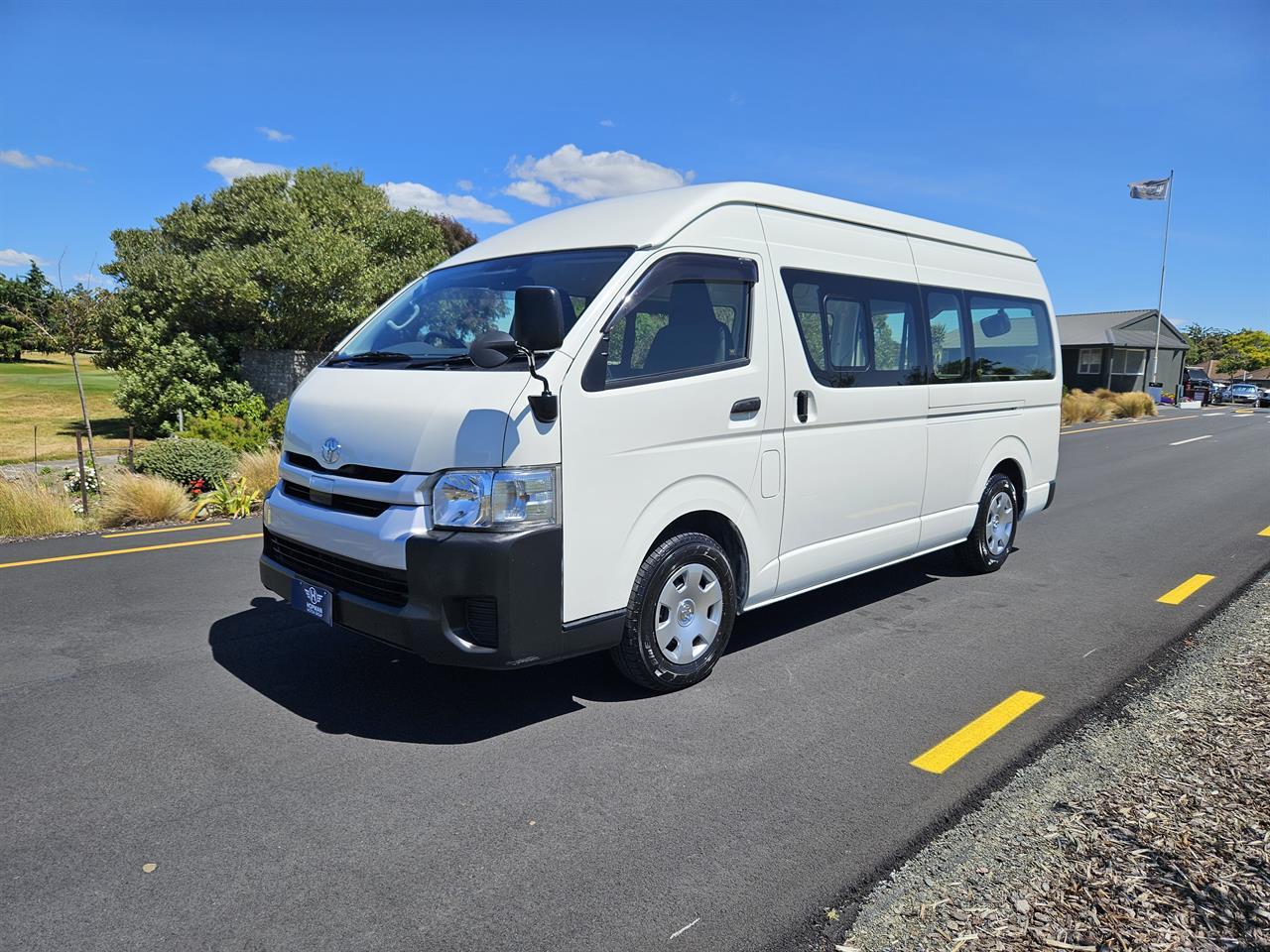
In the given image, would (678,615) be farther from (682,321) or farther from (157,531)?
(157,531)

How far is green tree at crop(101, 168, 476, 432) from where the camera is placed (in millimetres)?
19750

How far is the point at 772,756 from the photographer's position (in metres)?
3.81

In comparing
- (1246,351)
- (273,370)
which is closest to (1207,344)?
(1246,351)

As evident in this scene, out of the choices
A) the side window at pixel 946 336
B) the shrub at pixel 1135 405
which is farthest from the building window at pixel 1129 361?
the side window at pixel 946 336

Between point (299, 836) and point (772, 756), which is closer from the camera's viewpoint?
point (299, 836)

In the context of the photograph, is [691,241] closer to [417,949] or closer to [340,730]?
[340,730]

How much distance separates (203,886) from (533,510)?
1.76m

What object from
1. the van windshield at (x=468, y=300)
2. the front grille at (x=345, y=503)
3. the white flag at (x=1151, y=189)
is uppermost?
the white flag at (x=1151, y=189)

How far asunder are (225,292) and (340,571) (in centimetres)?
1793

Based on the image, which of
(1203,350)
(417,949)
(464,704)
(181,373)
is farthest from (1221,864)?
(1203,350)

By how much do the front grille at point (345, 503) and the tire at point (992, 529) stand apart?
474cm

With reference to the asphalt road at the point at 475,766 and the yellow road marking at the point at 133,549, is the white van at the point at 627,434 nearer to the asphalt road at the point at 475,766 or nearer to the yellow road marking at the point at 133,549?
the asphalt road at the point at 475,766

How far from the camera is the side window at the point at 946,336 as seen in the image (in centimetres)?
607

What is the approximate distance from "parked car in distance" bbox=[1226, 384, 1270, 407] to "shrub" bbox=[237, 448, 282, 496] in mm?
53680
